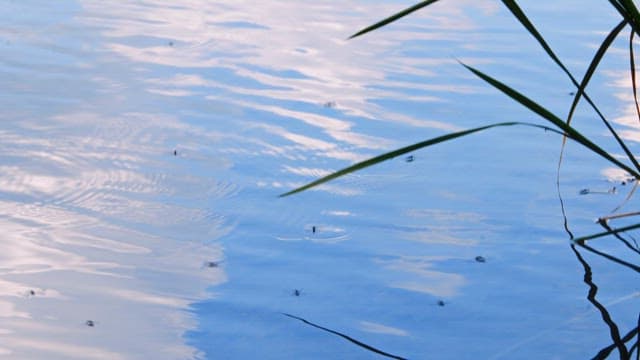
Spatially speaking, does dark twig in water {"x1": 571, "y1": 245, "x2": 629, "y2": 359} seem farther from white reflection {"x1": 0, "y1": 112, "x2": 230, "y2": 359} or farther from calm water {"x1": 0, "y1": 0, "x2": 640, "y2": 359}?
white reflection {"x1": 0, "y1": 112, "x2": 230, "y2": 359}

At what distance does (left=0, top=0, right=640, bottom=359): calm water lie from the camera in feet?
8.40

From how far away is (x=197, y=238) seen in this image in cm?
304

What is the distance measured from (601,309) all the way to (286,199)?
3.25ft

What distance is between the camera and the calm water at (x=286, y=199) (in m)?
2.56

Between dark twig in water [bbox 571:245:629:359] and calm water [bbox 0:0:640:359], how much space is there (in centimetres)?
1

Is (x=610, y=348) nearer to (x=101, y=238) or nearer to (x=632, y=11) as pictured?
(x=632, y=11)

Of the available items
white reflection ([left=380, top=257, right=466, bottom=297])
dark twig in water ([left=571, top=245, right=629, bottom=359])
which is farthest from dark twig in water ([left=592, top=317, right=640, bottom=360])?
white reflection ([left=380, top=257, right=466, bottom=297])

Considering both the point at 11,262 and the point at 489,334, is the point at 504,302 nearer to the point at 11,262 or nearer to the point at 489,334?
the point at 489,334

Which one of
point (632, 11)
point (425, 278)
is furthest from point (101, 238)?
point (632, 11)

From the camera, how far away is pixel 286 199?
10.9 feet

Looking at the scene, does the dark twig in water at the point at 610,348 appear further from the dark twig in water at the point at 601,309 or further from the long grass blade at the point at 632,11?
the long grass blade at the point at 632,11

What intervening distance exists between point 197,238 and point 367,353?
76 cm

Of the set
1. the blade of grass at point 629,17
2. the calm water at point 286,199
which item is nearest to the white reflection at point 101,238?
the calm water at point 286,199

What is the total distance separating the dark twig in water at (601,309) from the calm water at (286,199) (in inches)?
0.5
